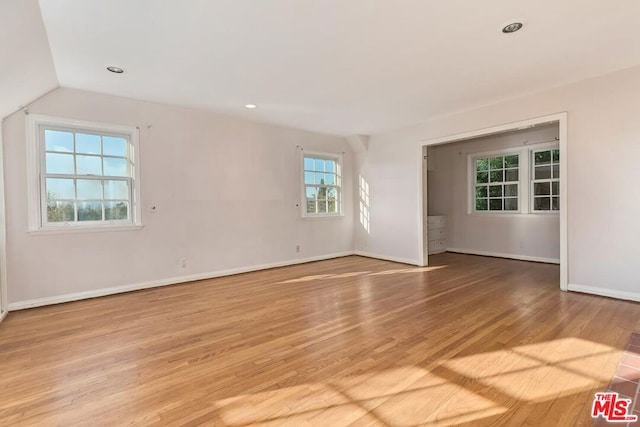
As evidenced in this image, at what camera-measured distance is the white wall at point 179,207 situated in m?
3.51

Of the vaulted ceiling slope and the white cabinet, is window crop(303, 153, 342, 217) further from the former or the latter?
the vaulted ceiling slope

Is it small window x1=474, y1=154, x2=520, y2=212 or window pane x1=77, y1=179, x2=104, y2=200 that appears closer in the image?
window pane x1=77, y1=179, x2=104, y2=200

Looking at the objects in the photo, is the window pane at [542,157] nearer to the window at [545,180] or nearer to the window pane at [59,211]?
the window at [545,180]

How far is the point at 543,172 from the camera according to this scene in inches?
224

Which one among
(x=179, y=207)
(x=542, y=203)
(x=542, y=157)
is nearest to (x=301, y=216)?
(x=179, y=207)

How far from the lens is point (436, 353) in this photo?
2293 millimetres

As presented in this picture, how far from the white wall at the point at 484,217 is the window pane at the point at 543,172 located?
1.60ft

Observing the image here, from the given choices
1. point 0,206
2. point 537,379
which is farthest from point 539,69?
point 0,206

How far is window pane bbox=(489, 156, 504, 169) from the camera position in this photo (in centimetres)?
627

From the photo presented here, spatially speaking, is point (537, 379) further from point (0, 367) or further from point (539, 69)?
point (0, 367)

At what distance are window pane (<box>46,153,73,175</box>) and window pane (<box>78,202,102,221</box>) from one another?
42 centimetres

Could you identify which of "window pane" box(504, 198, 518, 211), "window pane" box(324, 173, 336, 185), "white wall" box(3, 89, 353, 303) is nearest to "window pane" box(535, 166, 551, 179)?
"window pane" box(504, 198, 518, 211)

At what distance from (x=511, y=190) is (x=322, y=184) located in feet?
12.3

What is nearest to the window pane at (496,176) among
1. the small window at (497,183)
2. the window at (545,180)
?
the small window at (497,183)
